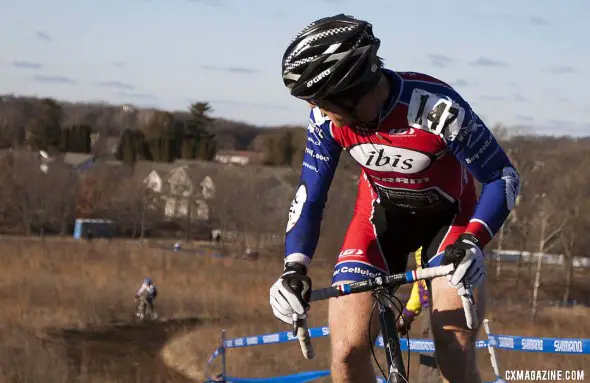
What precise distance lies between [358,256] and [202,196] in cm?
8851

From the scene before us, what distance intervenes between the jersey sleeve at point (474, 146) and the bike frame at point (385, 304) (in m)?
0.48

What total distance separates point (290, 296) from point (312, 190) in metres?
0.77

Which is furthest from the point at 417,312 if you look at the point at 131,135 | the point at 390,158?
the point at 131,135

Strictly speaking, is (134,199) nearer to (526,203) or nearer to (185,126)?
(526,203)

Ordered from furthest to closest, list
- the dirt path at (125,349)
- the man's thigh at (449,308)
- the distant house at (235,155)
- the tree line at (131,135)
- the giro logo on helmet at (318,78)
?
the distant house at (235,155) → the tree line at (131,135) → the dirt path at (125,349) → the man's thigh at (449,308) → the giro logo on helmet at (318,78)

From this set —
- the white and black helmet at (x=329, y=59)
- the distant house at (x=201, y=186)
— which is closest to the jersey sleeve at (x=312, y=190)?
the white and black helmet at (x=329, y=59)

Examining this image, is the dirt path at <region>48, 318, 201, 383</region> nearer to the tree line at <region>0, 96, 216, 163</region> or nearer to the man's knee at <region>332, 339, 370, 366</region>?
the man's knee at <region>332, 339, 370, 366</region>

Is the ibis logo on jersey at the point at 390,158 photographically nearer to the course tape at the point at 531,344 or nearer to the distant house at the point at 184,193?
the course tape at the point at 531,344

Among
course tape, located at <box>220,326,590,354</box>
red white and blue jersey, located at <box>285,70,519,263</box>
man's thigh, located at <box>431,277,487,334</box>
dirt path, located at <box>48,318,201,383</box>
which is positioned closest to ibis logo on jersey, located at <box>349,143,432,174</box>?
red white and blue jersey, located at <box>285,70,519,263</box>

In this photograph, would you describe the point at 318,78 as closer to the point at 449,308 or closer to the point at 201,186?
the point at 449,308

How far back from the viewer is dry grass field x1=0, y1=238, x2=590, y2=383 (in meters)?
14.9

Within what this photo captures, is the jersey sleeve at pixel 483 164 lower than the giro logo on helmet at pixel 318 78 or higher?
lower

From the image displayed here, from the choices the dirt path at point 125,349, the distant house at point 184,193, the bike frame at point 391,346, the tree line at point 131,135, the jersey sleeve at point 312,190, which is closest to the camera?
the bike frame at point 391,346

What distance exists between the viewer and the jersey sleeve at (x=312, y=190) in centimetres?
467
